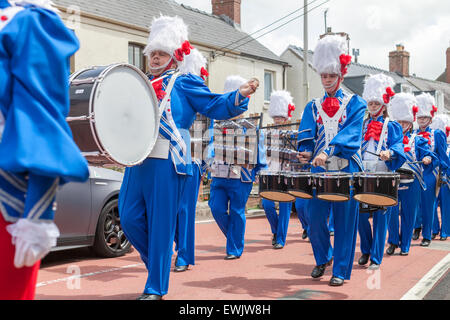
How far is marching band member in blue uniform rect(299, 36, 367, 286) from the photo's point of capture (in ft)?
20.2

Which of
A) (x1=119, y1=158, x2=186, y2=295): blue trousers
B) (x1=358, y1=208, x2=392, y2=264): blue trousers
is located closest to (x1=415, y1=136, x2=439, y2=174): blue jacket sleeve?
(x1=358, y1=208, x2=392, y2=264): blue trousers

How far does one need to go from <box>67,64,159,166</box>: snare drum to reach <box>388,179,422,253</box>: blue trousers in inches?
207

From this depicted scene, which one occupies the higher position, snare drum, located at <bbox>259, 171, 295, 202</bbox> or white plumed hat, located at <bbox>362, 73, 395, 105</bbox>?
white plumed hat, located at <bbox>362, 73, 395, 105</bbox>

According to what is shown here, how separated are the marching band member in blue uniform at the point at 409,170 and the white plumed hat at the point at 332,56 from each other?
283cm

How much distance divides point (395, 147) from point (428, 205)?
2.85 metres

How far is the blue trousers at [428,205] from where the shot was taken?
9954 mm

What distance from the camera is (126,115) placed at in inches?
168

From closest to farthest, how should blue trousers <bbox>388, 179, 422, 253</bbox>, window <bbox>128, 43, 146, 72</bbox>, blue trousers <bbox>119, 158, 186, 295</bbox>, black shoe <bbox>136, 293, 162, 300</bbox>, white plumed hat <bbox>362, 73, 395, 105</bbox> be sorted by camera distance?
1. black shoe <bbox>136, 293, 162, 300</bbox>
2. blue trousers <bbox>119, 158, 186, 295</bbox>
3. white plumed hat <bbox>362, 73, 395, 105</bbox>
4. blue trousers <bbox>388, 179, 422, 253</bbox>
5. window <bbox>128, 43, 146, 72</bbox>

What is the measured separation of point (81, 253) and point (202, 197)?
24.1 feet

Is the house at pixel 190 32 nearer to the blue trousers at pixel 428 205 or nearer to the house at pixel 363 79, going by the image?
the house at pixel 363 79

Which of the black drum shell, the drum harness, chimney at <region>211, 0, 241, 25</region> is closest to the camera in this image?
the black drum shell

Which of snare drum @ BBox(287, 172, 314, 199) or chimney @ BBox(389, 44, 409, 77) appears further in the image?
chimney @ BBox(389, 44, 409, 77)

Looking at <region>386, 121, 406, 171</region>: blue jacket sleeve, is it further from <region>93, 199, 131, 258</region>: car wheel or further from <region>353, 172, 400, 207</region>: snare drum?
<region>93, 199, 131, 258</region>: car wheel
